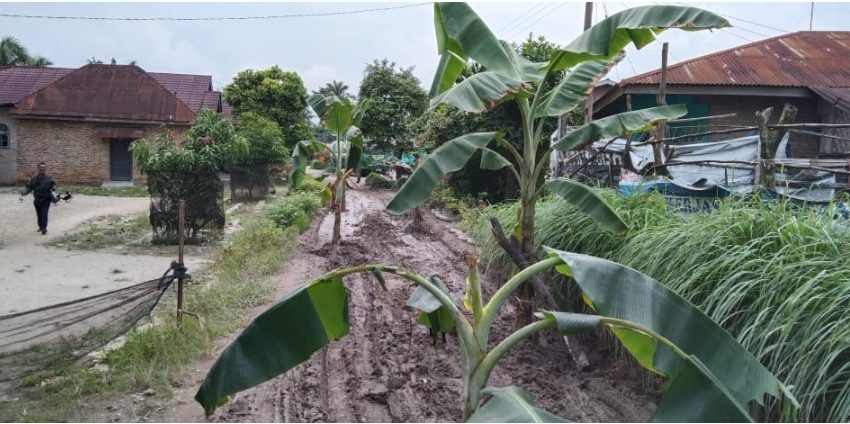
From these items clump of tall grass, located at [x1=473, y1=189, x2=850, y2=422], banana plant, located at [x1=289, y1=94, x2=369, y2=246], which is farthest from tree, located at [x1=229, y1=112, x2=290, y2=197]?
clump of tall grass, located at [x1=473, y1=189, x2=850, y2=422]

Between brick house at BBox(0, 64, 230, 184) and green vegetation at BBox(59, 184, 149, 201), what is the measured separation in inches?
39.2

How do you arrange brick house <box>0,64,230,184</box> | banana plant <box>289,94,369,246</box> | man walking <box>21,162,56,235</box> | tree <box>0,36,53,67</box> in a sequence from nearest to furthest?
banana plant <box>289,94,369,246</box> < man walking <box>21,162,56,235</box> < brick house <box>0,64,230,184</box> < tree <box>0,36,53,67</box>

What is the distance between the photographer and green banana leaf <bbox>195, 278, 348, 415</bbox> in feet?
8.95

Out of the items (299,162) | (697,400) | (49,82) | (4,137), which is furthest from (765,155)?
(49,82)

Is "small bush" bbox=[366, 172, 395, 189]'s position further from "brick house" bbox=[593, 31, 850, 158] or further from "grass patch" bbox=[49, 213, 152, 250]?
"brick house" bbox=[593, 31, 850, 158]

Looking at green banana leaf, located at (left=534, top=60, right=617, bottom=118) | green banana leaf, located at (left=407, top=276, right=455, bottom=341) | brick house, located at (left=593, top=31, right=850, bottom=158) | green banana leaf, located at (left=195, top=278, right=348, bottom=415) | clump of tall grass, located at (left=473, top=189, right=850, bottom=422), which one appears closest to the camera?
green banana leaf, located at (left=195, top=278, right=348, bottom=415)

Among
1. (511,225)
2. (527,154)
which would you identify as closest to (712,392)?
(527,154)

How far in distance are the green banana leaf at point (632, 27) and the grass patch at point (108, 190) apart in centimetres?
2177

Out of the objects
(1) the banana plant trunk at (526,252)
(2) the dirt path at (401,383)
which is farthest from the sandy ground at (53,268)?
(1) the banana plant trunk at (526,252)

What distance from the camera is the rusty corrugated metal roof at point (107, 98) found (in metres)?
26.0

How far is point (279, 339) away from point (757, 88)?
14.7 m

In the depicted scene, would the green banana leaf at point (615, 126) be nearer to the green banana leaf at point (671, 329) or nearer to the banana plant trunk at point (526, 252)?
the banana plant trunk at point (526, 252)

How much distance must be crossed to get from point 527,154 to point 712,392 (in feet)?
11.9

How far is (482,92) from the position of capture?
4.84 metres
